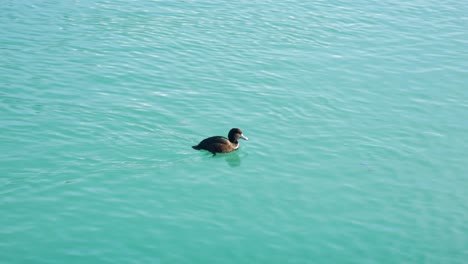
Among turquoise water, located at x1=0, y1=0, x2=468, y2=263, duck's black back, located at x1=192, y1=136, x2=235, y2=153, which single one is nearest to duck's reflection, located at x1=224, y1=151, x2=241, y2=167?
turquoise water, located at x1=0, y1=0, x2=468, y2=263

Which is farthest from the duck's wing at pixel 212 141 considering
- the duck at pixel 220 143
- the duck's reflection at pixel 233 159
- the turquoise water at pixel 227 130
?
the duck's reflection at pixel 233 159

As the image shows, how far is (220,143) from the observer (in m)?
20.4

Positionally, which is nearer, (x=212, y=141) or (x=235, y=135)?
(x=212, y=141)

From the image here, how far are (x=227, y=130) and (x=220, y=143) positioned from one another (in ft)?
6.15

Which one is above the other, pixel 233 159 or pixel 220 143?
pixel 220 143

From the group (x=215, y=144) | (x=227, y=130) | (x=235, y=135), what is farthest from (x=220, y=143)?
(x=227, y=130)

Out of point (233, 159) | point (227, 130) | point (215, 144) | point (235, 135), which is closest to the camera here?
point (215, 144)

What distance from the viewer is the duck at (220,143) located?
2031 centimetres

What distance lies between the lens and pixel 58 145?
20125 millimetres

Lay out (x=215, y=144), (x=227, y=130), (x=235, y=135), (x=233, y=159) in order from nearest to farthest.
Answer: (x=215, y=144)
(x=233, y=159)
(x=235, y=135)
(x=227, y=130)

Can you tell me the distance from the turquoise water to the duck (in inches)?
13.9

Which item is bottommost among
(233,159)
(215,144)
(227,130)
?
(233,159)

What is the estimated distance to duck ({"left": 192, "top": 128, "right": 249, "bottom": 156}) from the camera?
800 inches

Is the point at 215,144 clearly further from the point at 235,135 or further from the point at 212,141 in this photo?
the point at 235,135
